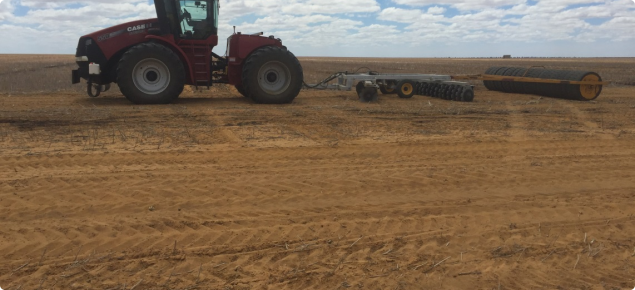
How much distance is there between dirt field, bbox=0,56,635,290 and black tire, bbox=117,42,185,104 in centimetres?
208

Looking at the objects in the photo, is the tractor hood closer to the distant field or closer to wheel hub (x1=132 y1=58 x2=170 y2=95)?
wheel hub (x1=132 y1=58 x2=170 y2=95)

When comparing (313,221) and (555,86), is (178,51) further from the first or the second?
(555,86)

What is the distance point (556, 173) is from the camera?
6.36 meters

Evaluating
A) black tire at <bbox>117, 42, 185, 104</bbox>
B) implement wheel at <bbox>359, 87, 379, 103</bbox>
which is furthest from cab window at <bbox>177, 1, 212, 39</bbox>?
implement wheel at <bbox>359, 87, 379, 103</bbox>

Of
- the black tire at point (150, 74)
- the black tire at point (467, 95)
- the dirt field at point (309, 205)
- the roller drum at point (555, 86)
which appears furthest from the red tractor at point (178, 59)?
the roller drum at point (555, 86)

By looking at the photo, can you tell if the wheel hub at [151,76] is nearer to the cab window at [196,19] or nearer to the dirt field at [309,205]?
the cab window at [196,19]

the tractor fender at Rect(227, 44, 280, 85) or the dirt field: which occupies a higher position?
the tractor fender at Rect(227, 44, 280, 85)

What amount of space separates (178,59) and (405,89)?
5651 mm

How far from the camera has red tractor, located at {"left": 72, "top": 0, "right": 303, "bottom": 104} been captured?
11.1 m

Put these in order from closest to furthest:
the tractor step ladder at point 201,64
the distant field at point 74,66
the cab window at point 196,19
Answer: the cab window at point 196,19
the tractor step ladder at point 201,64
the distant field at point 74,66

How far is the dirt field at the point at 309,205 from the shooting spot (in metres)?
3.81

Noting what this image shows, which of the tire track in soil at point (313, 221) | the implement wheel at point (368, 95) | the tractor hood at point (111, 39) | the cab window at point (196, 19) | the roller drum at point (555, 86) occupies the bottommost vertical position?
the tire track in soil at point (313, 221)

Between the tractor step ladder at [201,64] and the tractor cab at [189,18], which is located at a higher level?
the tractor cab at [189,18]

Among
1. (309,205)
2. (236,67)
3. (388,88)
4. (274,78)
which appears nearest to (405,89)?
(388,88)
